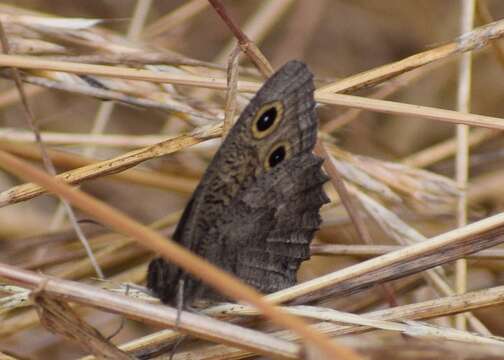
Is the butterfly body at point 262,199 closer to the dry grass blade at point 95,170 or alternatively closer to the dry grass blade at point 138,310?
the dry grass blade at point 95,170

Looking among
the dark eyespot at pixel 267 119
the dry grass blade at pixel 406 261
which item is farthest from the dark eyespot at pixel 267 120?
the dry grass blade at pixel 406 261

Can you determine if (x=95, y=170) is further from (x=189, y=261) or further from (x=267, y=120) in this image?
(x=189, y=261)

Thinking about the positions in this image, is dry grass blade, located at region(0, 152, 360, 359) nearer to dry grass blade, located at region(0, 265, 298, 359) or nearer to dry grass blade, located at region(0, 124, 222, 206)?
dry grass blade, located at region(0, 265, 298, 359)

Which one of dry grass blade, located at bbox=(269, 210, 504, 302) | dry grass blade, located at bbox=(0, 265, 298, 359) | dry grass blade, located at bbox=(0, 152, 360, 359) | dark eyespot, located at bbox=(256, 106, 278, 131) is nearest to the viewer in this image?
dry grass blade, located at bbox=(0, 152, 360, 359)

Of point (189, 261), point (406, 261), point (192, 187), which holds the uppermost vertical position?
point (192, 187)

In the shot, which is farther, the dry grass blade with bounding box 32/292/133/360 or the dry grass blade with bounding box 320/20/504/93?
the dry grass blade with bounding box 320/20/504/93

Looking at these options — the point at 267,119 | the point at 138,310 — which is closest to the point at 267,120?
the point at 267,119

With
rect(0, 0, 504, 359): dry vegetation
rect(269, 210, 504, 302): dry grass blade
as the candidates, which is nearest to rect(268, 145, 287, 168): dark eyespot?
rect(0, 0, 504, 359): dry vegetation

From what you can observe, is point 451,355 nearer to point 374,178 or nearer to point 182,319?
point 182,319
